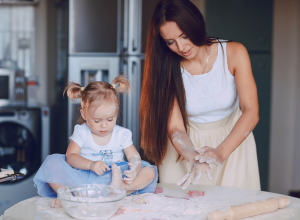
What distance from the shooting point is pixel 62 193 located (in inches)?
35.3

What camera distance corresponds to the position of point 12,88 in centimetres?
285

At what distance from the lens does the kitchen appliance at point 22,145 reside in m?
2.80

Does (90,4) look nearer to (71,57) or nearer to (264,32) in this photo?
(71,57)

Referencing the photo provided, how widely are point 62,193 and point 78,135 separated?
35 centimetres

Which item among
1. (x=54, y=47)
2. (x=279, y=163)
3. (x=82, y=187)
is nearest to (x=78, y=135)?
(x=82, y=187)

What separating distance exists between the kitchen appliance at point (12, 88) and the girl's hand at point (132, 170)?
1.97 metres

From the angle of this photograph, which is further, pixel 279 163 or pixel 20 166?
pixel 279 163

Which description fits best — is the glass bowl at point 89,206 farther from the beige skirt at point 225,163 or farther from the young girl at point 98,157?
the beige skirt at point 225,163

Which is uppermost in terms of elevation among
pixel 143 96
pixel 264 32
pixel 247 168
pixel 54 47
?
pixel 264 32

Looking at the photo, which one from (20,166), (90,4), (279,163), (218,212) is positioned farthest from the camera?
(279,163)

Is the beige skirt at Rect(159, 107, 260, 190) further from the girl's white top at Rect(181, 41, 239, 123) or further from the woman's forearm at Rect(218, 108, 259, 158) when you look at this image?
the woman's forearm at Rect(218, 108, 259, 158)

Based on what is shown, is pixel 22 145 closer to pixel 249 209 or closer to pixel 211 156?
pixel 211 156

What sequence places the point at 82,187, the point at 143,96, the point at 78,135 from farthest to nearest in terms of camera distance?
the point at 143,96
the point at 78,135
the point at 82,187

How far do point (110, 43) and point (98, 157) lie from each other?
1643 millimetres
